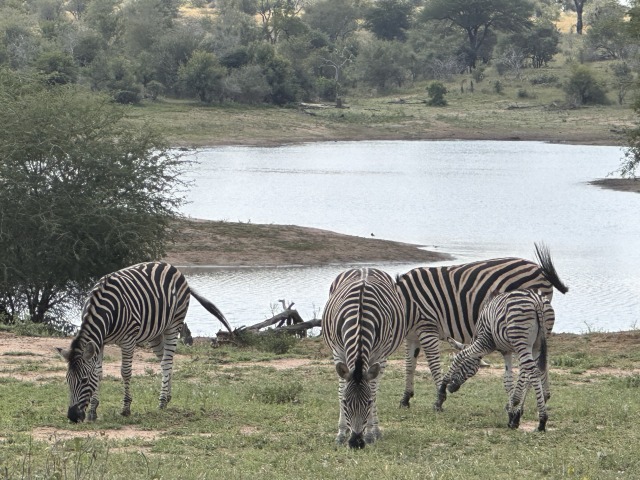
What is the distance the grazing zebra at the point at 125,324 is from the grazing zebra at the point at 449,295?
2643 mm

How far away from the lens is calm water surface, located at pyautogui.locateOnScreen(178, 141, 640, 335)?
92.9 feet

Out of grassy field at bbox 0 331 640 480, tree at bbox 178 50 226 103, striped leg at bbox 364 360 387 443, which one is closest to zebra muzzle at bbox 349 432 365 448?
grassy field at bbox 0 331 640 480

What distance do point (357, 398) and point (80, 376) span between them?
9.99ft

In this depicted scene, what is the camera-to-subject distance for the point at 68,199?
22.6m

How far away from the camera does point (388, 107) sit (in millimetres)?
84875

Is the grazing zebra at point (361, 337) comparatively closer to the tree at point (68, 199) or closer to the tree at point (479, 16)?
the tree at point (68, 199)

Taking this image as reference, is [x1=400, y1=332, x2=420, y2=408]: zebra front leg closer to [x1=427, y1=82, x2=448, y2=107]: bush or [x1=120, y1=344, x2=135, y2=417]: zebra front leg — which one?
[x1=120, y1=344, x2=135, y2=417]: zebra front leg

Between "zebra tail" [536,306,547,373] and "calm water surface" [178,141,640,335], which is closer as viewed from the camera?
"zebra tail" [536,306,547,373]

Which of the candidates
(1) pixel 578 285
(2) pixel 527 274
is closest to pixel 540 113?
(1) pixel 578 285

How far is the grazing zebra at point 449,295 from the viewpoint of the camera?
12727mm

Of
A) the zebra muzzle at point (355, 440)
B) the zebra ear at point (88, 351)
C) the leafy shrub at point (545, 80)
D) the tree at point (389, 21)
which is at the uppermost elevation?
the tree at point (389, 21)

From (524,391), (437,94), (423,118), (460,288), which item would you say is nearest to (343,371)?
(524,391)

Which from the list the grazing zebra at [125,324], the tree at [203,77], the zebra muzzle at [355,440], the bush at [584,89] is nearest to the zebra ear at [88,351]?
the grazing zebra at [125,324]

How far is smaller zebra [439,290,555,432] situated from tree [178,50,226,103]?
222ft
